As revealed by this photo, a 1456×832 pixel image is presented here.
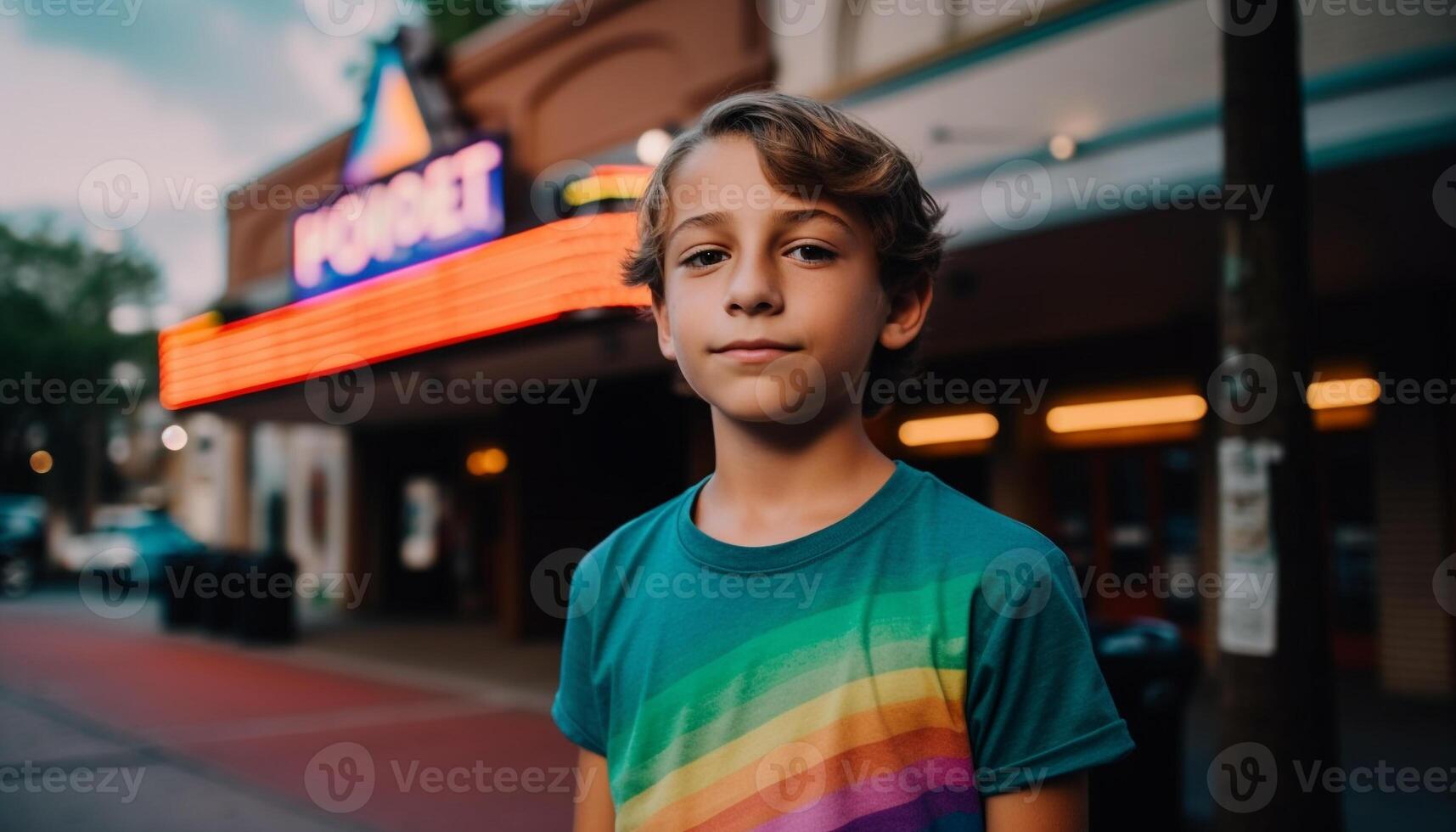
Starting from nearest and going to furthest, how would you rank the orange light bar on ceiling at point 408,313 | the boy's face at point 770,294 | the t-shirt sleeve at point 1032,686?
1. the t-shirt sleeve at point 1032,686
2. the boy's face at point 770,294
3. the orange light bar on ceiling at point 408,313

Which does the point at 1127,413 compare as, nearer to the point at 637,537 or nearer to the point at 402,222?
the point at 402,222

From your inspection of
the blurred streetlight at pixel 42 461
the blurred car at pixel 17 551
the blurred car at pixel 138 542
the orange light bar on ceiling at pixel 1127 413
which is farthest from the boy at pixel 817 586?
the blurred streetlight at pixel 42 461

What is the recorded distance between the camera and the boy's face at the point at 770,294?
51.4 inches

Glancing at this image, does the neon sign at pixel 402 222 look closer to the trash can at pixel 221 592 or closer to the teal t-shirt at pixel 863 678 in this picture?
the trash can at pixel 221 592

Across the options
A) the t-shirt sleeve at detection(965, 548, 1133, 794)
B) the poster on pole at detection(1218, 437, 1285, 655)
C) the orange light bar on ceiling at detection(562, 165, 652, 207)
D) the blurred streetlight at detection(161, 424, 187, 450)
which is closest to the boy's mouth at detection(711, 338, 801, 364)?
the t-shirt sleeve at detection(965, 548, 1133, 794)

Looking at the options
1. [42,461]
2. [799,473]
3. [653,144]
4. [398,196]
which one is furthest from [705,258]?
[42,461]

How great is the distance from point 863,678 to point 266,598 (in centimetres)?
1452

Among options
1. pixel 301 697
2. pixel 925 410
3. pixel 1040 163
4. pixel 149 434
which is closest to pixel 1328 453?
pixel 925 410

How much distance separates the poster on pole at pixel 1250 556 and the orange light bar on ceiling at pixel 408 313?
3.91 m

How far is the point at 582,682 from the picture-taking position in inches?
61.3

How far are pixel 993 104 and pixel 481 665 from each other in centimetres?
829

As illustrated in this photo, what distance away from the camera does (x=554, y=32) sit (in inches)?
471

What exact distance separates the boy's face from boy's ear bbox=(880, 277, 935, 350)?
89 millimetres

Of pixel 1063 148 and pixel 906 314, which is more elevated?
pixel 1063 148
